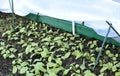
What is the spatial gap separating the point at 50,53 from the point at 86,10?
805mm

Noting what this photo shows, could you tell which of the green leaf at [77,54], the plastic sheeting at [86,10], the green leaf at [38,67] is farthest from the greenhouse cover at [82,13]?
the green leaf at [38,67]

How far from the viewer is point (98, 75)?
3.32m

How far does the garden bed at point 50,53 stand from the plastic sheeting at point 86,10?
34 cm

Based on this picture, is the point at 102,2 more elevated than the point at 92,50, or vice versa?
the point at 102,2

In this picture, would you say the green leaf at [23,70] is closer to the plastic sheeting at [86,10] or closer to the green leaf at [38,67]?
the green leaf at [38,67]

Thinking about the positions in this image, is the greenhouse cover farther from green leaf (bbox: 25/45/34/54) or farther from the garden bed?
green leaf (bbox: 25/45/34/54)

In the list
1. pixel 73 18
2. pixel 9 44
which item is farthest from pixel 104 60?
pixel 9 44

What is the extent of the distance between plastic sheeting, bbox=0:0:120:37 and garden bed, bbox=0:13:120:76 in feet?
1.12

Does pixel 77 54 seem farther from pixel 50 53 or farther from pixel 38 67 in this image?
pixel 38 67

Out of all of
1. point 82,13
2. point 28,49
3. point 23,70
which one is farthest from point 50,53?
point 82,13

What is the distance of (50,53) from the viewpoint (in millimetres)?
3693

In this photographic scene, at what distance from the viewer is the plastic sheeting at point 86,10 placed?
9.81ft

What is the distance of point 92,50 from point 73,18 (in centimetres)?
63

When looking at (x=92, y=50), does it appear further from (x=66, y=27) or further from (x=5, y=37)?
(x=5, y=37)
